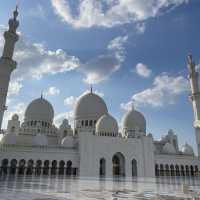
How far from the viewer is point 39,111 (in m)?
33.5

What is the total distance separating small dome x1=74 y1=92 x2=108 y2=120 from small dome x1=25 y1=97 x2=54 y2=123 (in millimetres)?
4126

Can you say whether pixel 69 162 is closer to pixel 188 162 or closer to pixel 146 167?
pixel 146 167

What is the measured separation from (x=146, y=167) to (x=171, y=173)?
4581 millimetres

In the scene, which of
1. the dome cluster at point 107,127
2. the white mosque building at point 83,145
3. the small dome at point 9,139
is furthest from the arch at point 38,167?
the dome cluster at point 107,127

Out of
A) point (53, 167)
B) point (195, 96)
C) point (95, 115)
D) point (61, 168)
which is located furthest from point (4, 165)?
point (195, 96)

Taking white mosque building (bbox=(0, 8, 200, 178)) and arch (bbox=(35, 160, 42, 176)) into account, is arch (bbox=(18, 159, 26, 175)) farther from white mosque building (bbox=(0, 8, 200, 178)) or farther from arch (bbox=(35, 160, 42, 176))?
arch (bbox=(35, 160, 42, 176))

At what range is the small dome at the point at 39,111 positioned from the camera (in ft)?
109

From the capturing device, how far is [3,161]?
23.0m

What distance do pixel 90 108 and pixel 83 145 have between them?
9799 mm

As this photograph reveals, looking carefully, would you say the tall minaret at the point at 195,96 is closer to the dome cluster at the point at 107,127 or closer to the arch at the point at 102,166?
the dome cluster at the point at 107,127

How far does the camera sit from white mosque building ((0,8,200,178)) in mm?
23248

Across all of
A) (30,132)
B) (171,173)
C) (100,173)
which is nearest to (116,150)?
(100,173)

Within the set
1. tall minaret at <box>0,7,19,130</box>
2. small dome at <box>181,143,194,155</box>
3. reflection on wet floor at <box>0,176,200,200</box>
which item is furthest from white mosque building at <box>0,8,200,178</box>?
reflection on wet floor at <box>0,176,200,200</box>

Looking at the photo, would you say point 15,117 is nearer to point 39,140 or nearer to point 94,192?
point 39,140
